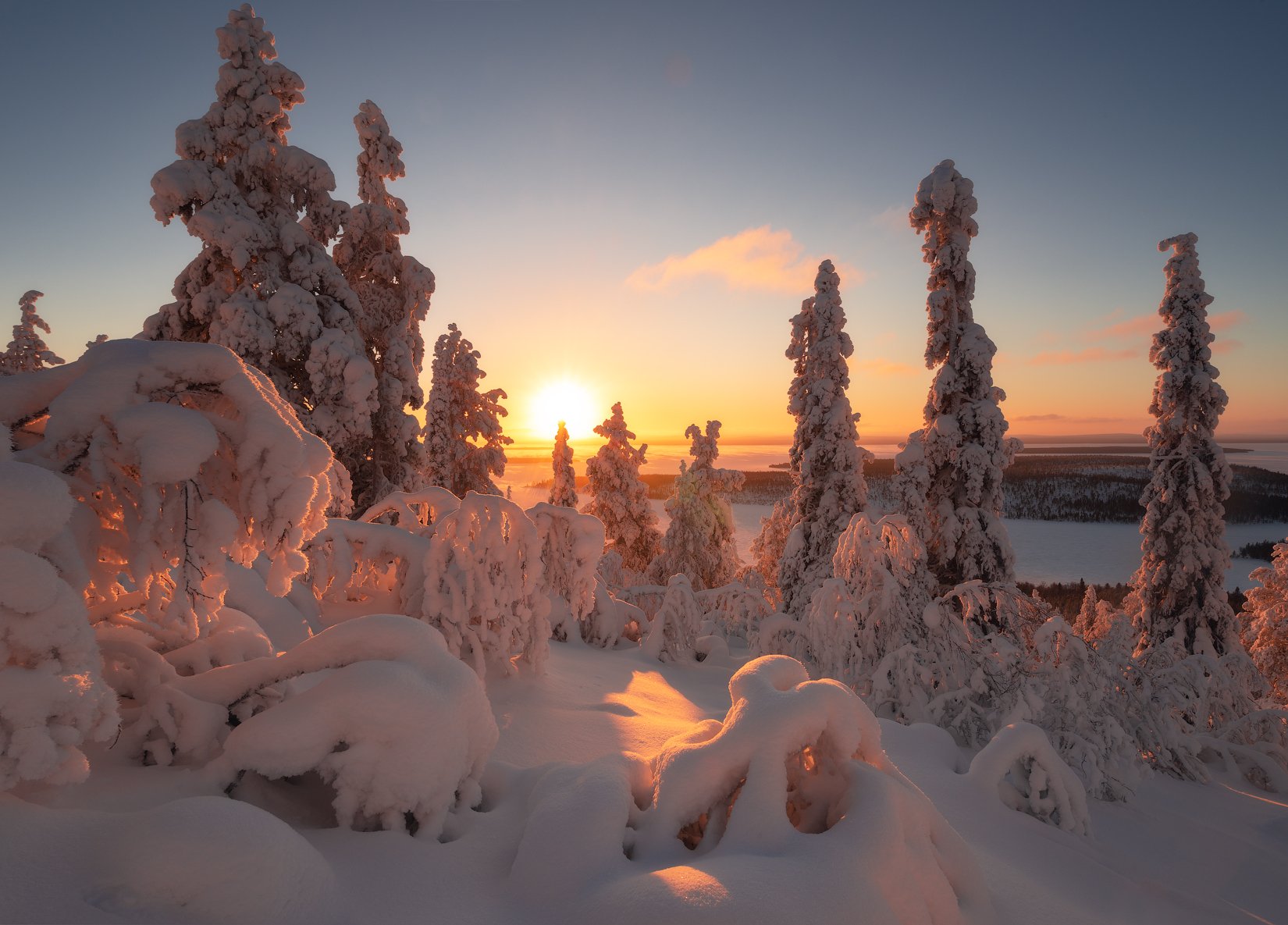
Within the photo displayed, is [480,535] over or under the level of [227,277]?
under

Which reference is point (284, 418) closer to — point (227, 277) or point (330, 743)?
point (330, 743)

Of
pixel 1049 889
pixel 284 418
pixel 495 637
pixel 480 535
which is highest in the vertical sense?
pixel 284 418

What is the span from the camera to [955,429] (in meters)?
14.3

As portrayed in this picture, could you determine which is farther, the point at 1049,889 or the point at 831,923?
the point at 1049,889

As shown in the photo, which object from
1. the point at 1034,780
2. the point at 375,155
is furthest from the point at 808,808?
the point at 375,155

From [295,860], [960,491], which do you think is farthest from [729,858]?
[960,491]

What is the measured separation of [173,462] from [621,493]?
25.1m

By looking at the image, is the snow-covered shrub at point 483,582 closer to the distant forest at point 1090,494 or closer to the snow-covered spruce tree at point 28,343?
the snow-covered spruce tree at point 28,343

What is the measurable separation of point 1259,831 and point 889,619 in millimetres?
4423

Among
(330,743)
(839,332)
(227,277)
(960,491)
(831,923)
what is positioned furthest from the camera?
(839,332)

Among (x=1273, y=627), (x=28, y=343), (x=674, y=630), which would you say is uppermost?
(x=28, y=343)

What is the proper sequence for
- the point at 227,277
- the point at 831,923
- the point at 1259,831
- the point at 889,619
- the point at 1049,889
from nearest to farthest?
the point at 831,923, the point at 1049,889, the point at 1259,831, the point at 889,619, the point at 227,277

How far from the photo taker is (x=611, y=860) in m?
2.62

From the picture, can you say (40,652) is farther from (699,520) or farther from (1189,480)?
(699,520)
